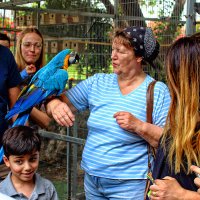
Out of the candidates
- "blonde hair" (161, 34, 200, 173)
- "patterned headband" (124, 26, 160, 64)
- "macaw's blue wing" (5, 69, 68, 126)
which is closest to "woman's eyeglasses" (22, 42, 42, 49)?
"macaw's blue wing" (5, 69, 68, 126)

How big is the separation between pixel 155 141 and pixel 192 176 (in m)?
0.54

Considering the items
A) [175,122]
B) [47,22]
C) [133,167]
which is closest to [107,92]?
[133,167]

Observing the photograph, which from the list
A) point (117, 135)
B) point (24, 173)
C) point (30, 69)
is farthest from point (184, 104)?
point (30, 69)

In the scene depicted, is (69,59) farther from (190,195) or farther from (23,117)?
(190,195)

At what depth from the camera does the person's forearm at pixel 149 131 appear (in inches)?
78.1

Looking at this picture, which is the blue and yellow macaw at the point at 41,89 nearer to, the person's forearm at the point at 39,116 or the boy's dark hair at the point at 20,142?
the person's forearm at the point at 39,116

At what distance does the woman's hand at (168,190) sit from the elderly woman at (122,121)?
536 mm

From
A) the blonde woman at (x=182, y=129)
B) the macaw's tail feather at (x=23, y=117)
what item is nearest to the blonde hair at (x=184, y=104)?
the blonde woman at (x=182, y=129)

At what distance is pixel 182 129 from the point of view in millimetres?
Result: 1513

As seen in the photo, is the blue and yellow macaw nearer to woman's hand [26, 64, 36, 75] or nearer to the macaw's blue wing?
the macaw's blue wing

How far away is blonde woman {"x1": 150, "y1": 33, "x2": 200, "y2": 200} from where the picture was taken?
1464 millimetres

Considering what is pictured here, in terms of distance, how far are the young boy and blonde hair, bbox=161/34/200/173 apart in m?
0.80

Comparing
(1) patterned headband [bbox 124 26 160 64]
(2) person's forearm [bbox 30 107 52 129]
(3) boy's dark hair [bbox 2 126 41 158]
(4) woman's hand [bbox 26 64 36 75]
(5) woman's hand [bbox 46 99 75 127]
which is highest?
(1) patterned headband [bbox 124 26 160 64]

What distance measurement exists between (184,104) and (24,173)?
983mm
